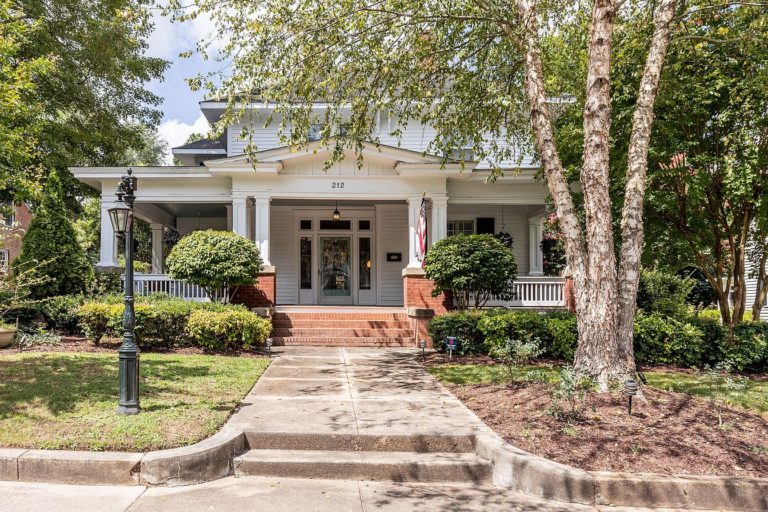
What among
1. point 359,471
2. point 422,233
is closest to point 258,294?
point 422,233

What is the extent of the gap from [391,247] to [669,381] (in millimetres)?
9691

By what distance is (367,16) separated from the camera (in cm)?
723

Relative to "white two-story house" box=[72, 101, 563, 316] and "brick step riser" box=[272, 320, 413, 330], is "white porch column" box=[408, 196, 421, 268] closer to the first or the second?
"white two-story house" box=[72, 101, 563, 316]

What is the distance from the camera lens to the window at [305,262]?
52.2ft

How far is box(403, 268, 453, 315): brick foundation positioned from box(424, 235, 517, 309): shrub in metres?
0.64

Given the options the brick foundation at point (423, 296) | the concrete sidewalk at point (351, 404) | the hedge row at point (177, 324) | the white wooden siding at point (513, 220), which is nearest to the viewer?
the concrete sidewalk at point (351, 404)

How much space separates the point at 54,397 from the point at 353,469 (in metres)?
3.61

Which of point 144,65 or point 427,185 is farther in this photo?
point 144,65

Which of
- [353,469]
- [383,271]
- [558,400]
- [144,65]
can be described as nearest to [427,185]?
[383,271]

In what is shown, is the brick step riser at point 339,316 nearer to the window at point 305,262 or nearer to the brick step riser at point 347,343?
the brick step riser at point 347,343

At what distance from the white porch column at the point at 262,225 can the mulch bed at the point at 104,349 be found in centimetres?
316

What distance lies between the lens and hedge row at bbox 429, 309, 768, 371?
29.5 ft

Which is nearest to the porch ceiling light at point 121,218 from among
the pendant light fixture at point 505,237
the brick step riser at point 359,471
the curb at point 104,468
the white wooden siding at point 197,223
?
the curb at point 104,468

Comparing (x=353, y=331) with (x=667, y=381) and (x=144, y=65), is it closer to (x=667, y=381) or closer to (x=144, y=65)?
(x=667, y=381)
